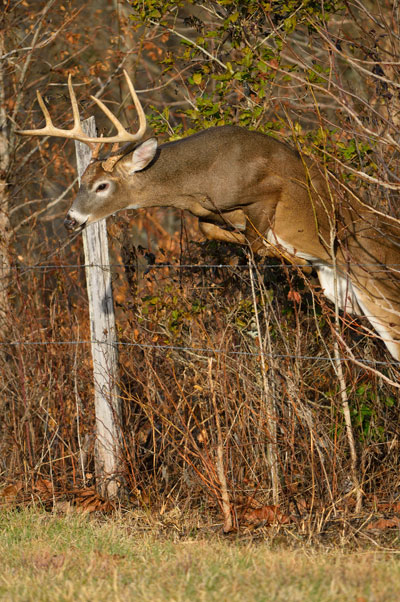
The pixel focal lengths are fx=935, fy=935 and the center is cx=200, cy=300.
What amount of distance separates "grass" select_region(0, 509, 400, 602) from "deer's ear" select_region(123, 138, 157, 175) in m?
2.43

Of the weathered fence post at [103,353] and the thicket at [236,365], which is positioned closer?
the thicket at [236,365]

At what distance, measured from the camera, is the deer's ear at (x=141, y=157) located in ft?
20.8

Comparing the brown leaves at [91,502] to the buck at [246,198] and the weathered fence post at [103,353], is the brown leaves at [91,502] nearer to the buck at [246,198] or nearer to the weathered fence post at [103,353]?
the weathered fence post at [103,353]

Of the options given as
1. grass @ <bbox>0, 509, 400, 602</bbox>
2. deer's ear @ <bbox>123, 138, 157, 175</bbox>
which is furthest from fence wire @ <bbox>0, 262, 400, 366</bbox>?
grass @ <bbox>0, 509, 400, 602</bbox>

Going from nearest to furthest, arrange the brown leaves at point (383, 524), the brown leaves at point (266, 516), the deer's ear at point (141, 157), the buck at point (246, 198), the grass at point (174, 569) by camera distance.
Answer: the grass at point (174, 569) → the brown leaves at point (383, 524) → the brown leaves at point (266, 516) → the buck at point (246, 198) → the deer's ear at point (141, 157)

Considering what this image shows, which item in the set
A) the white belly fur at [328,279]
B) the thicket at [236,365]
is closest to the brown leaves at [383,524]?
the thicket at [236,365]

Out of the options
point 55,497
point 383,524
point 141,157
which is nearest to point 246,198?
point 141,157

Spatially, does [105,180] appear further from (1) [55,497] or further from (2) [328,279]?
(1) [55,497]

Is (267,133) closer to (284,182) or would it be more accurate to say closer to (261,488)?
(284,182)

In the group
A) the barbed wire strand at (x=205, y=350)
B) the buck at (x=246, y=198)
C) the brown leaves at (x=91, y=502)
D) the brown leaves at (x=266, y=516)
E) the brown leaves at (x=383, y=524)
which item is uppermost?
the buck at (x=246, y=198)

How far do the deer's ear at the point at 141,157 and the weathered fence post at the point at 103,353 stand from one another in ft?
1.22

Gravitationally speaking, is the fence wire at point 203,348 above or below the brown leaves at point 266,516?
above

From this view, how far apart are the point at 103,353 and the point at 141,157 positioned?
1.39m

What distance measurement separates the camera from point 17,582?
443 cm
